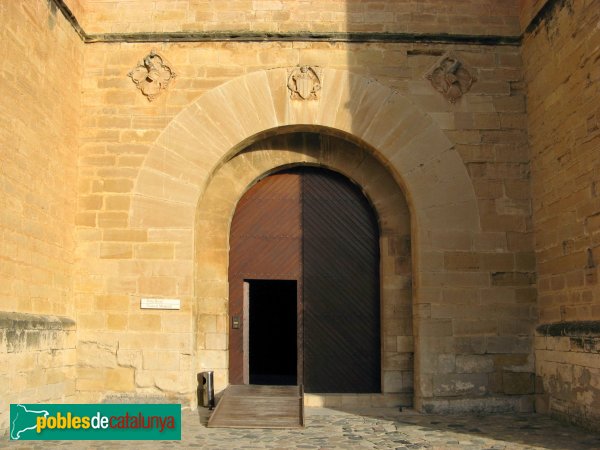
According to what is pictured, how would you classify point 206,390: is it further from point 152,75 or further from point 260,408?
point 152,75

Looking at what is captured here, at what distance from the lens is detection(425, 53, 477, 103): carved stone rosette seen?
30.1 feet

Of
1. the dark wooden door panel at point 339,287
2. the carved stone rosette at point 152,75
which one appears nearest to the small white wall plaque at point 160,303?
the dark wooden door panel at point 339,287

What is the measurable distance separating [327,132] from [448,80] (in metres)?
1.80

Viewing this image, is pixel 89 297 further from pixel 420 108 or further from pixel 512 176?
pixel 512 176

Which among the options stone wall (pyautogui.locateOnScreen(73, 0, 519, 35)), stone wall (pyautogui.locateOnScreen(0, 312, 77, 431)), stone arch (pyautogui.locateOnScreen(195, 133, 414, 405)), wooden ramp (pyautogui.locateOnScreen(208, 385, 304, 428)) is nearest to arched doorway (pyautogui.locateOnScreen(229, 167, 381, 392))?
stone arch (pyautogui.locateOnScreen(195, 133, 414, 405))

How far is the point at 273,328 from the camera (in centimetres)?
1579

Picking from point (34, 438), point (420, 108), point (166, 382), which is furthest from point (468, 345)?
point (34, 438)

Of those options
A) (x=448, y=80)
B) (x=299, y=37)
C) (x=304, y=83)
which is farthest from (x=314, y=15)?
(x=448, y=80)

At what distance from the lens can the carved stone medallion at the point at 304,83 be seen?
29.9 feet

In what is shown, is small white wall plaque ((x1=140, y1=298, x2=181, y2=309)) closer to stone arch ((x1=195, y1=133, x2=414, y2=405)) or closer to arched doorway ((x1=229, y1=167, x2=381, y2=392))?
stone arch ((x1=195, y1=133, x2=414, y2=405))

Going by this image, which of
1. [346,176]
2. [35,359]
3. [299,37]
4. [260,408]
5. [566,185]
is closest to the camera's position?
[35,359]

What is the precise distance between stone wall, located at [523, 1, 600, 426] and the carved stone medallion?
2891 mm

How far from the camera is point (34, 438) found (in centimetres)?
675

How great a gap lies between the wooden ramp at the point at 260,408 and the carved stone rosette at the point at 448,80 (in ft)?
14.7
